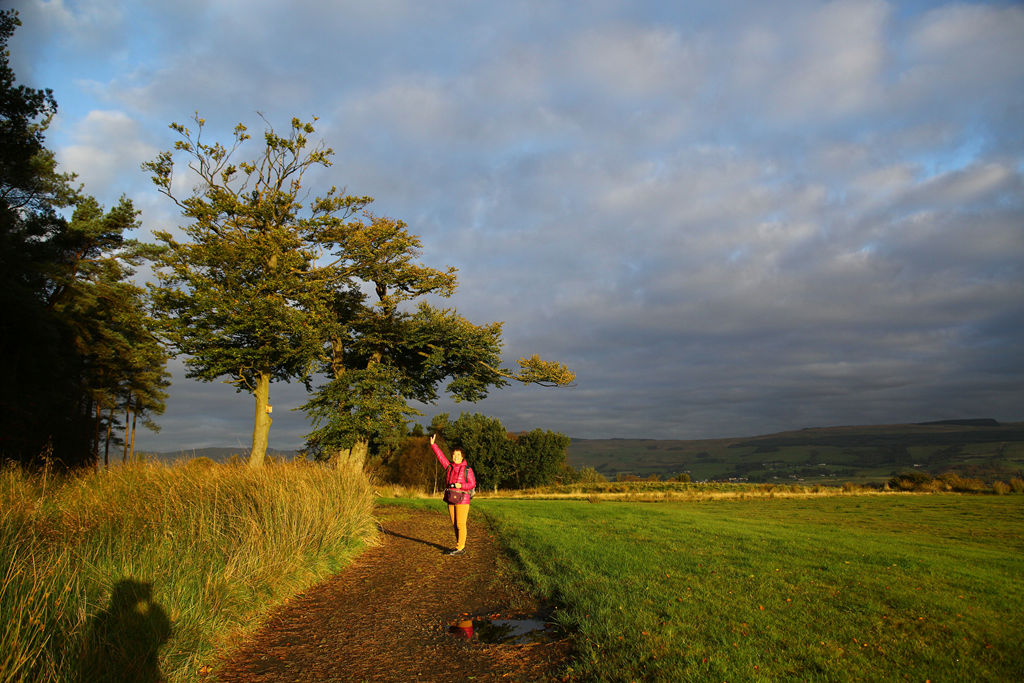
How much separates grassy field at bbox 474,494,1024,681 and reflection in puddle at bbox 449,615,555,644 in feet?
1.04

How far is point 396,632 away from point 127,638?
263 cm

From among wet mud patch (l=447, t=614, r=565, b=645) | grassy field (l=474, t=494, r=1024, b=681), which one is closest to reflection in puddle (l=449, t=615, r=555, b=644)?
wet mud patch (l=447, t=614, r=565, b=645)

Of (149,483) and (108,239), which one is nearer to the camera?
(149,483)

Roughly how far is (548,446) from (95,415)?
35.8 m

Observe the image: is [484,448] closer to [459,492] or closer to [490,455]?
[490,455]

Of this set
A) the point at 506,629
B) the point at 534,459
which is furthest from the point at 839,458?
the point at 506,629

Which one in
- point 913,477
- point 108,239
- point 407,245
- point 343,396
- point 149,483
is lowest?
point 913,477

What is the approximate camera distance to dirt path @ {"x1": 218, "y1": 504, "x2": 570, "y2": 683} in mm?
5109

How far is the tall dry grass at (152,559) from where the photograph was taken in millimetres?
4266

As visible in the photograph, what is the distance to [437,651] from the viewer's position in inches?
223

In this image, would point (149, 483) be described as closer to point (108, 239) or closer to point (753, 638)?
point (753, 638)

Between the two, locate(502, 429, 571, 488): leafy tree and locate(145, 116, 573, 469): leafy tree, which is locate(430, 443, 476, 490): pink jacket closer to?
locate(145, 116, 573, 469): leafy tree

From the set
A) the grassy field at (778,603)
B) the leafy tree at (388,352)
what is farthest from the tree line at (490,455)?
the grassy field at (778,603)

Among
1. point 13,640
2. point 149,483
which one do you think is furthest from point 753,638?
point 149,483
